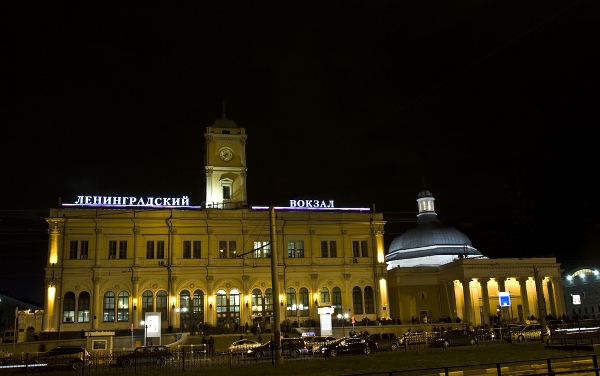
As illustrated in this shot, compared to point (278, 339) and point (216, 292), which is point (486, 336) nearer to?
point (278, 339)

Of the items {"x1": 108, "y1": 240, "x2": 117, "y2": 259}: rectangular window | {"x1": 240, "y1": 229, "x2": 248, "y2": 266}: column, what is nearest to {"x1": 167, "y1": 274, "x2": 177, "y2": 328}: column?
{"x1": 108, "y1": 240, "x2": 117, "y2": 259}: rectangular window

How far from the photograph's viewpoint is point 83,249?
205 feet

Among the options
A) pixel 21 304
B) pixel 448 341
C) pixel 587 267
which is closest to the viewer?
pixel 448 341

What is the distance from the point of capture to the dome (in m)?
82.2

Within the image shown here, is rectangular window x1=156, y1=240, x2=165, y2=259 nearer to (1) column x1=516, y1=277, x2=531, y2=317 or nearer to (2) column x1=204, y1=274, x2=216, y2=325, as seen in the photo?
(2) column x1=204, y1=274, x2=216, y2=325

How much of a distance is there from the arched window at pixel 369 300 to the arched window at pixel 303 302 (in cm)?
697

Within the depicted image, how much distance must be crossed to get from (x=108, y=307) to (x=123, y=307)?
1500mm

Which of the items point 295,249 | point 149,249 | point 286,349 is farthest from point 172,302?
point 286,349

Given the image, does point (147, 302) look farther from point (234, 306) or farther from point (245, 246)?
point (245, 246)

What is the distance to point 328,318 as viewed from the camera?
50.6 meters

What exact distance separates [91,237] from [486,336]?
4062 centimetres

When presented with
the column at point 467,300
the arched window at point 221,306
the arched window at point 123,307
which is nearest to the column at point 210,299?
the arched window at point 221,306

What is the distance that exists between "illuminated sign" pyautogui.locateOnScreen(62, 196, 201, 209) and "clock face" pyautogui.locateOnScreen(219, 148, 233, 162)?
7.67 metres

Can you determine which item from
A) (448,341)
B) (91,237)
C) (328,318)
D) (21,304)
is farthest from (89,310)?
(21,304)
